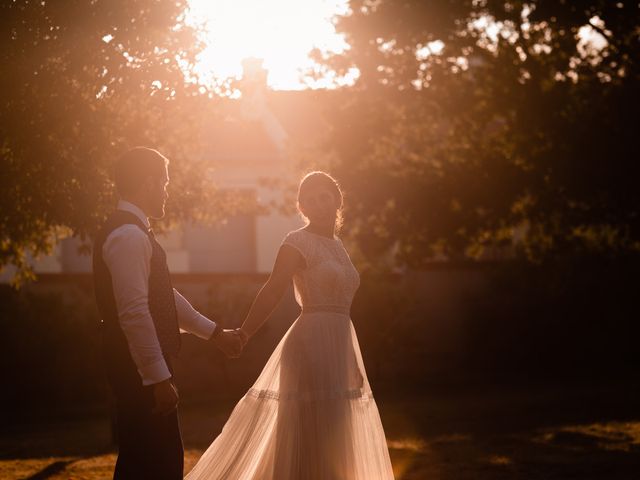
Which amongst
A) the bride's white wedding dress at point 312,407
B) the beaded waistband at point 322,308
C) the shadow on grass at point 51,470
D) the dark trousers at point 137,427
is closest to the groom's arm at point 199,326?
the bride's white wedding dress at point 312,407

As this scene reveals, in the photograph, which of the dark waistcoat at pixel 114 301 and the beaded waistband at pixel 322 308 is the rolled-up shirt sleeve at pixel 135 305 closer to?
the dark waistcoat at pixel 114 301

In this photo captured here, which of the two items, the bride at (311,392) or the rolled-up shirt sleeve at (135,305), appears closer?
the rolled-up shirt sleeve at (135,305)

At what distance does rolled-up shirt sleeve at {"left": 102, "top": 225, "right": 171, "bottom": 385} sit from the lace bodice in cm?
170

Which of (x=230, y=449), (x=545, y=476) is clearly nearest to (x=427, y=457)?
(x=545, y=476)

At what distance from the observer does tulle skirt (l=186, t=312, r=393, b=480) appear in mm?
6645

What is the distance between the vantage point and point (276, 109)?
41344 millimetres

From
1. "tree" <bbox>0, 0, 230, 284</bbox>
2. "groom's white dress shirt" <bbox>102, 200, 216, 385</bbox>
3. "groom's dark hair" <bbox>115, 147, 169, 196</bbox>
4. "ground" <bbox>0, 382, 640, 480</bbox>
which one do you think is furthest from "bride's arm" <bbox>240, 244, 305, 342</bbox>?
"tree" <bbox>0, 0, 230, 284</bbox>

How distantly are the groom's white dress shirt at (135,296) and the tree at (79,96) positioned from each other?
248 inches

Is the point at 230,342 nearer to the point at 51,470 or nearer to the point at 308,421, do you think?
the point at 308,421

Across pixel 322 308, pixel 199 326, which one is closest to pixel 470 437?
pixel 322 308

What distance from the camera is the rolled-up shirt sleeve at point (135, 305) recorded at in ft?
17.2

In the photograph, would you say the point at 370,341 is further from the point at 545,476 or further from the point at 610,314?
the point at 545,476

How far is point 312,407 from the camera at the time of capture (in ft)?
22.1

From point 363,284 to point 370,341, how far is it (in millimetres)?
1121
